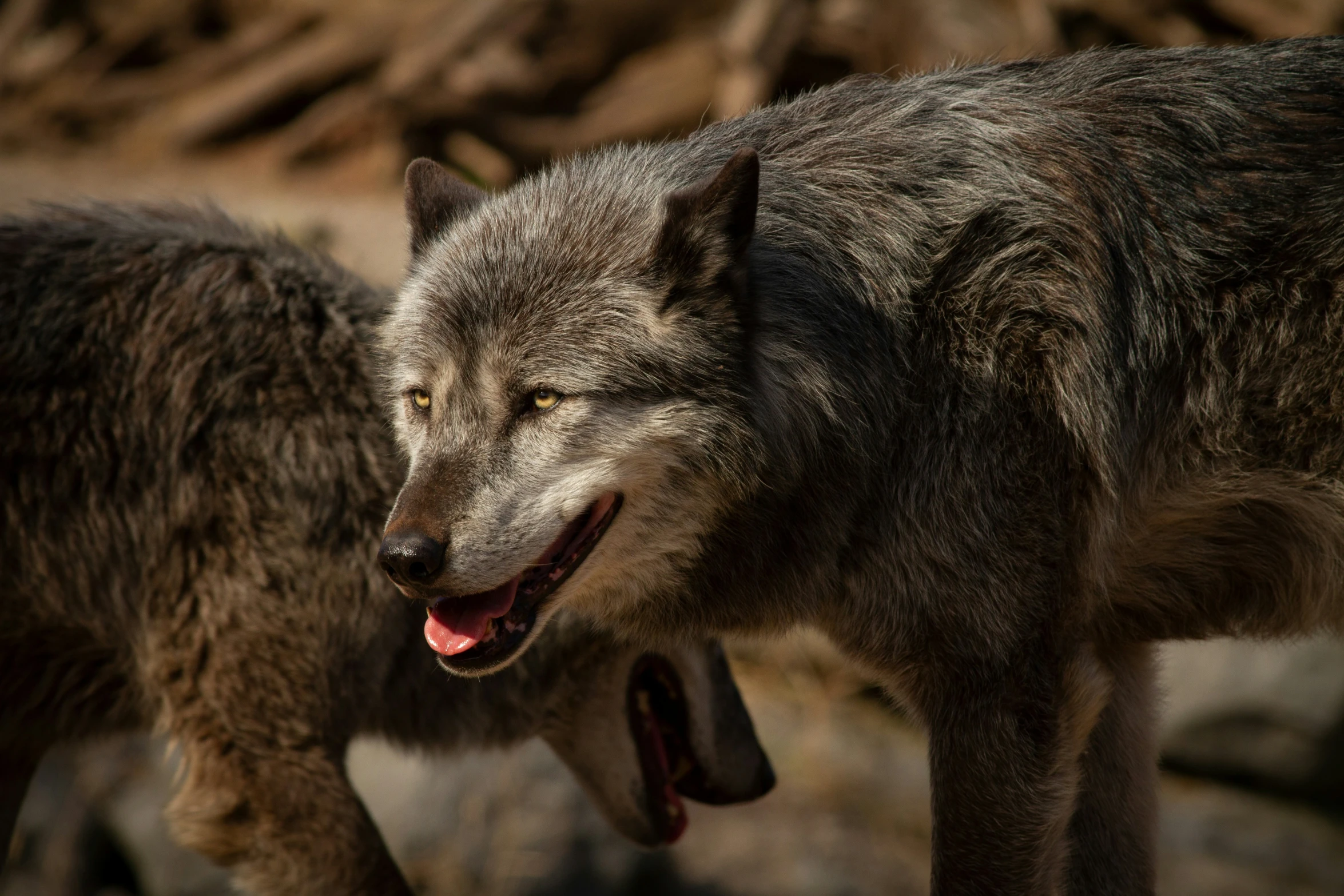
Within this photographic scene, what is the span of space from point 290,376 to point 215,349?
0.76 ft

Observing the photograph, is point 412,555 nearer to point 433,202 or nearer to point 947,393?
point 433,202

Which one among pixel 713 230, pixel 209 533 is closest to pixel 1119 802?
pixel 713 230

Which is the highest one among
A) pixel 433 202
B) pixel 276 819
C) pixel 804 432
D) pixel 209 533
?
pixel 433 202

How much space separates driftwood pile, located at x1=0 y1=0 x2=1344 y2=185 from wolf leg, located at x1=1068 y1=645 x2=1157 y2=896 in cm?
589

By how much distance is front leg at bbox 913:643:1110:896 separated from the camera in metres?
2.97

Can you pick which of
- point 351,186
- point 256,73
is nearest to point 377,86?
point 351,186

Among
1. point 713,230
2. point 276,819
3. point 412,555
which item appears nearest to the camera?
point 412,555

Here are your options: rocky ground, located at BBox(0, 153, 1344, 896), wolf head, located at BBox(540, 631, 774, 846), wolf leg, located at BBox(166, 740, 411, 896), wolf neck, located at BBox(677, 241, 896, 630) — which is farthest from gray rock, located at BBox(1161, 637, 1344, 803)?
wolf leg, located at BBox(166, 740, 411, 896)

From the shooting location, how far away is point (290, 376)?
3979mm

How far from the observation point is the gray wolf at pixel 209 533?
12.5 ft

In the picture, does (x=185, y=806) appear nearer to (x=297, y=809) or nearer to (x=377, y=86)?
(x=297, y=809)

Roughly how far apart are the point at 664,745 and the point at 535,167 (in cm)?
663

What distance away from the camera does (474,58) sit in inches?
400

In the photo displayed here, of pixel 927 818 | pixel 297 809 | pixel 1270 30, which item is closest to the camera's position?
pixel 297 809
